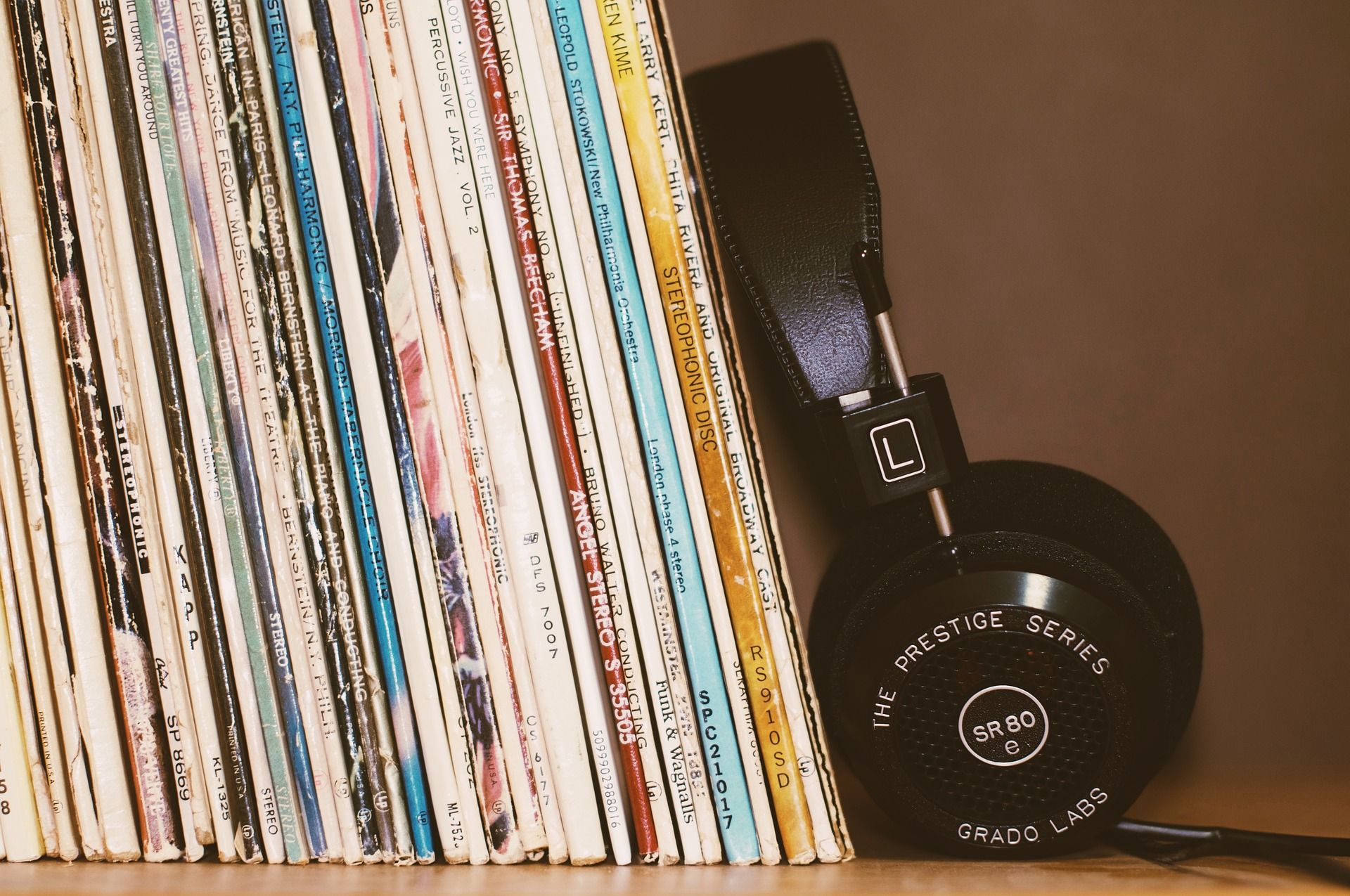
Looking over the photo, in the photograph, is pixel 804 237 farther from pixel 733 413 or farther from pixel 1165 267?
pixel 1165 267

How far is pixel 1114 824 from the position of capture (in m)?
0.54

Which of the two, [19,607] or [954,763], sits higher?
[19,607]

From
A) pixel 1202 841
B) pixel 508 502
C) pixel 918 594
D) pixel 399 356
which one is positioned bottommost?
pixel 1202 841

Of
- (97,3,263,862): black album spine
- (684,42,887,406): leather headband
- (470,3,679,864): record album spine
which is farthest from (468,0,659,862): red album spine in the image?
(97,3,263,862): black album spine

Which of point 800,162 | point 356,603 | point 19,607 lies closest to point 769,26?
point 800,162

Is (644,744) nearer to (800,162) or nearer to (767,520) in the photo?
(767,520)

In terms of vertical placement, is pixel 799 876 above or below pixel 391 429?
below

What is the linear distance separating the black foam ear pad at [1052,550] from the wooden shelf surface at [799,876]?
0.26ft

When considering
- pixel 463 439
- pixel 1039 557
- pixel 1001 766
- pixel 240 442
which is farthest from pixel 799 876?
pixel 240 442

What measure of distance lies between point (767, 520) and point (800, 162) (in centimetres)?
24

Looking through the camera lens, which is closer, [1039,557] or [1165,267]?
[1039,557]

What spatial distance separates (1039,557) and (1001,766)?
0.44ft

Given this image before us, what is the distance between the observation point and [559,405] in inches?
21.6

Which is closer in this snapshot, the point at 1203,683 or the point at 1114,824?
the point at 1114,824
